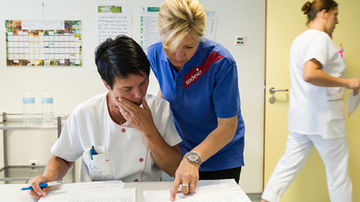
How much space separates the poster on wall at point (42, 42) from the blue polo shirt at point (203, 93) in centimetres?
135

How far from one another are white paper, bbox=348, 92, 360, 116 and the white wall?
0.69 metres

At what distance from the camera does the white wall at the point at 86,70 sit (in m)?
2.39

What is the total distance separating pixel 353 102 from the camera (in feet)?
6.81

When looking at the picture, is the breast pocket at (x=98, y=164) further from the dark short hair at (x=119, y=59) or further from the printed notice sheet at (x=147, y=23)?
the printed notice sheet at (x=147, y=23)

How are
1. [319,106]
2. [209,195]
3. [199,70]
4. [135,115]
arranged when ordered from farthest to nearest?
[319,106]
[199,70]
[135,115]
[209,195]

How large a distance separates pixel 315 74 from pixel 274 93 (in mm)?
572

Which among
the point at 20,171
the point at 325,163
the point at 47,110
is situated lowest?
the point at 20,171

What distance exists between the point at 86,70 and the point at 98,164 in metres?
1.53

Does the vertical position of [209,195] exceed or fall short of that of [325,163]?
it exceeds it

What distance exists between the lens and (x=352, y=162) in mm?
2242

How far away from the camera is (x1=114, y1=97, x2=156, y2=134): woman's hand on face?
3.51 feet

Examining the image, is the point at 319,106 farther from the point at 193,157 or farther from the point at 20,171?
the point at 20,171

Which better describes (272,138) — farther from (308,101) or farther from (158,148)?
(158,148)

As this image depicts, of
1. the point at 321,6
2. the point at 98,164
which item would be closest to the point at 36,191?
the point at 98,164
